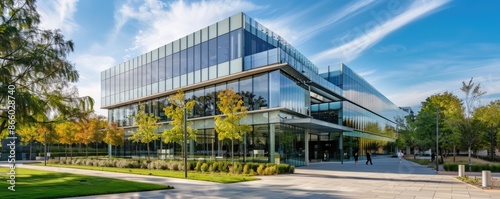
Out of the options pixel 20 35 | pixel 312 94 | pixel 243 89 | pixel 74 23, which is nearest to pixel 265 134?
pixel 243 89

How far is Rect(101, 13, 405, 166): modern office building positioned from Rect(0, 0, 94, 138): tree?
16229 millimetres

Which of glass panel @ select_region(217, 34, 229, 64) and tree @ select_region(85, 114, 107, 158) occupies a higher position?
glass panel @ select_region(217, 34, 229, 64)

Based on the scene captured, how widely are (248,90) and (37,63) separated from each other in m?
19.2

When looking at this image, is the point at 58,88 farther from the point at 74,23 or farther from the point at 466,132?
the point at 466,132

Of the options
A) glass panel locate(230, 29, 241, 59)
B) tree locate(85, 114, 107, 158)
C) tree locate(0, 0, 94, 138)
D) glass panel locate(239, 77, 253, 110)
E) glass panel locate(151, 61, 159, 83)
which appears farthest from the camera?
glass panel locate(151, 61, 159, 83)

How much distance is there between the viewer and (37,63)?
16719 mm

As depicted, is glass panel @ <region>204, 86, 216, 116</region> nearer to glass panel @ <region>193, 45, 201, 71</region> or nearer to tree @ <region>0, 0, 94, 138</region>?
glass panel @ <region>193, 45, 201, 71</region>

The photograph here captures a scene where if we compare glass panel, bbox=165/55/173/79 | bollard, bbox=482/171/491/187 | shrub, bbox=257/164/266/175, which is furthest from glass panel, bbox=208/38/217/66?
bollard, bbox=482/171/491/187

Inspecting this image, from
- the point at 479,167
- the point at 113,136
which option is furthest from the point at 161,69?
the point at 479,167

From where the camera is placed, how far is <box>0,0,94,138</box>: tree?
642 inches

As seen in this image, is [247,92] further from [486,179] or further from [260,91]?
[486,179]

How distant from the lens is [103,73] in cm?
5544

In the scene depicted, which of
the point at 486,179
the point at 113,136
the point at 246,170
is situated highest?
the point at 113,136

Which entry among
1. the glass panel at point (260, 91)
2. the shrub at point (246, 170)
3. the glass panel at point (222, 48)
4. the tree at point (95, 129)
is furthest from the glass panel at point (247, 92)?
the tree at point (95, 129)
